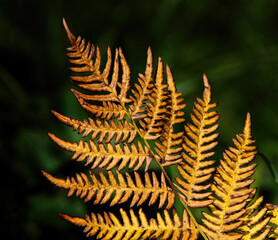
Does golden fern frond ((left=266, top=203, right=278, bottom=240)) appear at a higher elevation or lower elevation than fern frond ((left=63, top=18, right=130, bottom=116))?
lower

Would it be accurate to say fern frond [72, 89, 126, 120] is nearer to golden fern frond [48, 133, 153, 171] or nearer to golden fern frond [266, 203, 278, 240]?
golden fern frond [48, 133, 153, 171]

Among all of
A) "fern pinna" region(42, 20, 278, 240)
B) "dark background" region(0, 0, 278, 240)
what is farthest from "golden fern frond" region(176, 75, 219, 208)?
"dark background" region(0, 0, 278, 240)

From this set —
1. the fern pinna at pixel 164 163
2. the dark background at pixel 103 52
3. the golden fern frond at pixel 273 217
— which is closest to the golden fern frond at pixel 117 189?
the fern pinna at pixel 164 163

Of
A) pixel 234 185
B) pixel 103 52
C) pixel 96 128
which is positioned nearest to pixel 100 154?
pixel 96 128

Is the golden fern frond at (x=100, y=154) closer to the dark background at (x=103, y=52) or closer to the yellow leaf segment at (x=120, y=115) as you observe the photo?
the yellow leaf segment at (x=120, y=115)

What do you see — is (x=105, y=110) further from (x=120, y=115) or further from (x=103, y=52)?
(x=103, y=52)

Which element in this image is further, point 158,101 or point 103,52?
point 103,52

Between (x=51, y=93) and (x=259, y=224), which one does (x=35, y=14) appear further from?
(x=259, y=224)
